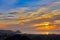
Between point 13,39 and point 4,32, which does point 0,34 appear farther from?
point 13,39

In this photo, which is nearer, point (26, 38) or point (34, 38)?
point (26, 38)

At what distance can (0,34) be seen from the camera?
157ft

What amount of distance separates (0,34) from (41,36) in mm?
8909

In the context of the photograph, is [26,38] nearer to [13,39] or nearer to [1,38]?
[13,39]

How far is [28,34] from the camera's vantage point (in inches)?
1774

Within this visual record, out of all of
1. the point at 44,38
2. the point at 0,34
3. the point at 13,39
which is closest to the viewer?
the point at 13,39

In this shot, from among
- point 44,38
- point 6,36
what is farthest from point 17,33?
point 44,38

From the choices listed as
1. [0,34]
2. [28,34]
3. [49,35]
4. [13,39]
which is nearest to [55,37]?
[49,35]

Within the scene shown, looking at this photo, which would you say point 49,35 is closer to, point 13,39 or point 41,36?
point 41,36

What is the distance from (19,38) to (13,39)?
3.72ft

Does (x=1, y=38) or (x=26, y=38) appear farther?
(x=1, y=38)

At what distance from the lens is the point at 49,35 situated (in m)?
46.5

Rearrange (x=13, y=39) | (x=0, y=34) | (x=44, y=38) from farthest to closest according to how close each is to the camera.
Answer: (x=0, y=34) < (x=44, y=38) < (x=13, y=39)

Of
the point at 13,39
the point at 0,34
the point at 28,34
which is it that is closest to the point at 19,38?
the point at 13,39
